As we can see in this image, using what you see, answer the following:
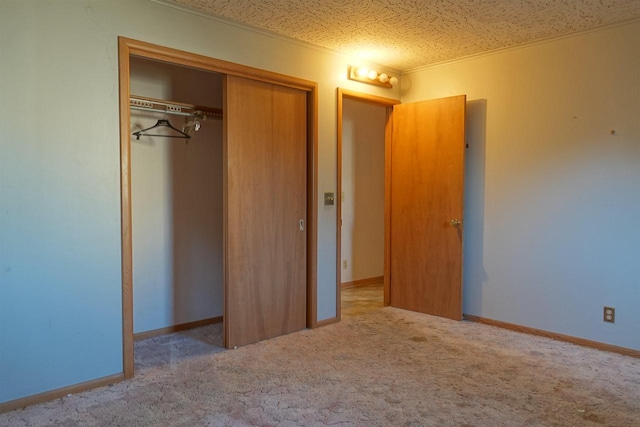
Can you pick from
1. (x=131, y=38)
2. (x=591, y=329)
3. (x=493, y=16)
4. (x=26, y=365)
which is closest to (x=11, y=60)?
(x=131, y=38)

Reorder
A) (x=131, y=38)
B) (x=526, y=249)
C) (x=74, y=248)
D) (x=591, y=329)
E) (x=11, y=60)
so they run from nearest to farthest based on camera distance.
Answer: (x=11, y=60), (x=74, y=248), (x=131, y=38), (x=591, y=329), (x=526, y=249)

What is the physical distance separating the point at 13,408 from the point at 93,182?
4.17 ft

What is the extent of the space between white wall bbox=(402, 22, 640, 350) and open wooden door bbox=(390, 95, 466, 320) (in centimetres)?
20

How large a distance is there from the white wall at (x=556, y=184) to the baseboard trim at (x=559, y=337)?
0.04 metres

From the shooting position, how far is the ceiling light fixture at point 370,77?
4164 millimetres

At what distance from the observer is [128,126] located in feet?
9.16

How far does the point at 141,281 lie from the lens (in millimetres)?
3695

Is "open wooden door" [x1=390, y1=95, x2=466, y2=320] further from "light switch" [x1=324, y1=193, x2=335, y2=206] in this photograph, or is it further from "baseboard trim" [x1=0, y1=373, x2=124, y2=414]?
"baseboard trim" [x1=0, y1=373, x2=124, y2=414]

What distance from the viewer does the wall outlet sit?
134 inches

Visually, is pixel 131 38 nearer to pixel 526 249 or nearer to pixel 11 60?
pixel 11 60

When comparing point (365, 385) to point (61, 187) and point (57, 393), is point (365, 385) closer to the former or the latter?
point (57, 393)

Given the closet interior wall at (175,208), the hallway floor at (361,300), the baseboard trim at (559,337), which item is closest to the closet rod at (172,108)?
the closet interior wall at (175,208)

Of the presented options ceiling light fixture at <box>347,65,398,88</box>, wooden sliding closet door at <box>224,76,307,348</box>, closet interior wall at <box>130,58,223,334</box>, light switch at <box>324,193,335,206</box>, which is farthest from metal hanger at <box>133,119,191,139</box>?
ceiling light fixture at <box>347,65,398,88</box>

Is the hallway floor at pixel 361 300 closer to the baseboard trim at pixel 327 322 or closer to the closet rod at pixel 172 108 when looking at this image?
the baseboard trim at pixel 327 322
